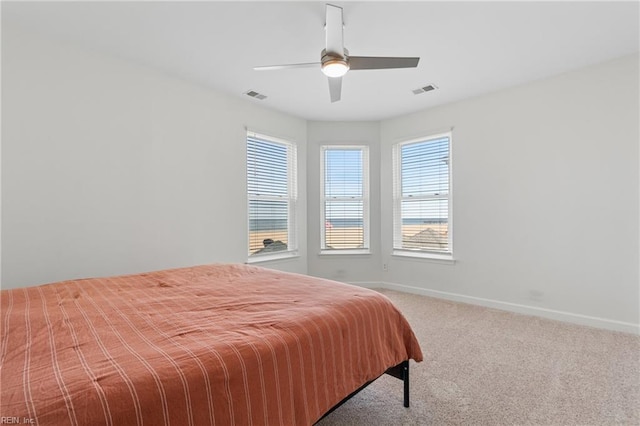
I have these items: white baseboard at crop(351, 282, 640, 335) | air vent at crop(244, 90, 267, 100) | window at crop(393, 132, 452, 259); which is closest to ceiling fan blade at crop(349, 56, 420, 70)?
air vent at crop(244, 90, 267, 100)

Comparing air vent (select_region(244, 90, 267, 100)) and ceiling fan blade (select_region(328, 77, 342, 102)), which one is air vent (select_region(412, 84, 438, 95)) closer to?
ceiling fan blade (select_region(328, 77, 342, 102))

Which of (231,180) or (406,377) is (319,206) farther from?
(406,377)

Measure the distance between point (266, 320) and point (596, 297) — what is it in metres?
3.40

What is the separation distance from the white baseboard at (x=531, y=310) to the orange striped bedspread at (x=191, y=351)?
2.37m

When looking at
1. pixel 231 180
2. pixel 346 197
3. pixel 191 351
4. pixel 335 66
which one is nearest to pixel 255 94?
pixel 231 180

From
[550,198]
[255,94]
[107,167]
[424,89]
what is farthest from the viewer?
[255,94]

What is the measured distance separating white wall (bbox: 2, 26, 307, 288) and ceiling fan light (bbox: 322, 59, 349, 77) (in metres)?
1.94

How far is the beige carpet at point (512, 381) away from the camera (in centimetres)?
169

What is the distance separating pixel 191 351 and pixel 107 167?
2.40 m

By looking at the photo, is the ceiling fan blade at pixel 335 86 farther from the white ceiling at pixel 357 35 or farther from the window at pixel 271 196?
the window at pixel 271 196

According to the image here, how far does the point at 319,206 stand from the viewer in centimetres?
469

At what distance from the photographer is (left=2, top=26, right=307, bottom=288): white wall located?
2.30m

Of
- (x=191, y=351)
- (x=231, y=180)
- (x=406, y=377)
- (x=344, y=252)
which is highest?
(x=231, y=180)

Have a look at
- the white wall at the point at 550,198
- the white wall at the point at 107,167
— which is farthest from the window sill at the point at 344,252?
the white wall at the point at 107,167
